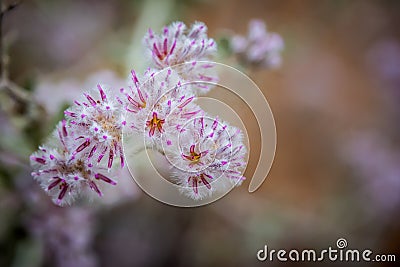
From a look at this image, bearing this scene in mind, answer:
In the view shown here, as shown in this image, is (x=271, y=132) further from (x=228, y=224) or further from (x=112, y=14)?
(x=112, y=14)

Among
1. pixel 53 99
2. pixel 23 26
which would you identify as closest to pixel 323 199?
pixel 53 99

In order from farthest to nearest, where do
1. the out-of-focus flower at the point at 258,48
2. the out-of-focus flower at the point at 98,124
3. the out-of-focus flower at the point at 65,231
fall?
the out-of-focus flower at the point at 65,231
the out-of-focus flower at the point at 258,48
the out-of-focus flower at the point at 98,124

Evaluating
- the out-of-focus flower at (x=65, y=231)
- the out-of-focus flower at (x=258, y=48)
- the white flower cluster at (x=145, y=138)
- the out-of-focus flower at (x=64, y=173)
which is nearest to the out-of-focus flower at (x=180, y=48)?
the white flower cluster at (x=145, y=138)

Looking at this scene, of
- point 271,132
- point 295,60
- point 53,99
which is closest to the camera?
point 271,132

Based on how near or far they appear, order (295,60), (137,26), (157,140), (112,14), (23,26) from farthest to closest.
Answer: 1. (295,60)
2. (112,14)
3. (23,26)
4. (137,26)
5. (157,140)

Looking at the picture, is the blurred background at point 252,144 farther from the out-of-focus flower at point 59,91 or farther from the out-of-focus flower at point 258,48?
the out-of-focus flower at point 258,48

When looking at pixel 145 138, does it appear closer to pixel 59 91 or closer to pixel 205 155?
pixel 205 155

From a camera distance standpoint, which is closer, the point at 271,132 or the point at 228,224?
the point at 271,132
